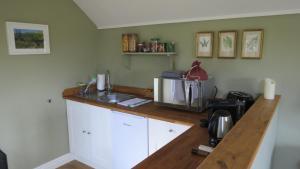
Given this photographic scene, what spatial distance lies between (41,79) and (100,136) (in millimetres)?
1008

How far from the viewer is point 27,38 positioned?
8.45 ft

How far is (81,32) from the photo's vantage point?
10.3 feet

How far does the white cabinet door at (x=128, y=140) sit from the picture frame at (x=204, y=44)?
3.09 ft

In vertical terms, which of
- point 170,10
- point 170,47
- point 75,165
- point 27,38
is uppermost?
point 170,10

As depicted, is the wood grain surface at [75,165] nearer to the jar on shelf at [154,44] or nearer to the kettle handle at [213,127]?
the jar on shelf at [154,44]

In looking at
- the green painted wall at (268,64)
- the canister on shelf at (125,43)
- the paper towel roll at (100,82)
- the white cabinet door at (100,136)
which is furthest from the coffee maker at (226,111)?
the paper towel roll at (100,82)

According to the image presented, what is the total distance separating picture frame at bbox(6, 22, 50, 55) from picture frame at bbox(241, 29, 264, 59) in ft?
7.41

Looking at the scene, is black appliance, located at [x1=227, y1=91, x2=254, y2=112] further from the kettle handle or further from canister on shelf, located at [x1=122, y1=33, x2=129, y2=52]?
canister on shelf, located at [x1=122, y1=33, x2=129, y2=52]

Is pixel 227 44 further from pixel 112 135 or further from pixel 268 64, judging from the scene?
pixel 112 135

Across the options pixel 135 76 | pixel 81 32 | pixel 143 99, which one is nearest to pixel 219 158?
pixel 143 99

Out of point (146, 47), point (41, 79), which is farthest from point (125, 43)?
point (41, 79)

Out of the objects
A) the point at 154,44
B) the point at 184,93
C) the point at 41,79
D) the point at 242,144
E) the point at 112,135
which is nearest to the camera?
the point at 242,144

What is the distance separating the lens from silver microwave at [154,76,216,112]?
213 cm

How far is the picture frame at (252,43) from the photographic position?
209 cm
